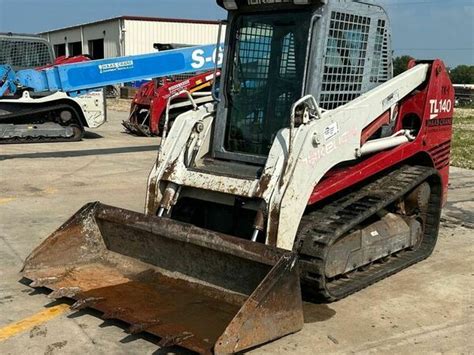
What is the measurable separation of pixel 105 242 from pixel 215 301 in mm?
1221

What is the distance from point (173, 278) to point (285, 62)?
1.87m

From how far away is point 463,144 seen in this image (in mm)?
14414

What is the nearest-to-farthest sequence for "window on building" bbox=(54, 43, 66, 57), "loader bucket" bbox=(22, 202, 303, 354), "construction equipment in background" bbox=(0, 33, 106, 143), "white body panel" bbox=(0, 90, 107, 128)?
1. "loader bucket" bbox=(22, 202, 303, 354)
2. "construction equipment in background" bbox=(0, 33, 106, 143)
3. "white body panel" bbox=(0, 90, 107, 128)
4. "window on building" bbox=(54, 43, 66, 57)

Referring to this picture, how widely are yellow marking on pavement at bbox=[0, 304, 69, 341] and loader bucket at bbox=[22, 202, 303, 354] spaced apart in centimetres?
14

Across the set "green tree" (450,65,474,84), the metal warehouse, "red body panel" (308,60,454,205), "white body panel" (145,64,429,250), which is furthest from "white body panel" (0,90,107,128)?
"green tree" (450,65,474,84)

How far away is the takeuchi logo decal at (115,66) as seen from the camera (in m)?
11.4

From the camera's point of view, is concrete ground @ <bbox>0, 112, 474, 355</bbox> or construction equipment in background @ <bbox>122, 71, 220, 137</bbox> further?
construction equipment in background @ <bbox>122, 71, 220, 137</bbox>

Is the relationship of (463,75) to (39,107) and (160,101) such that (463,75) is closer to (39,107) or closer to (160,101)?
(160,101)

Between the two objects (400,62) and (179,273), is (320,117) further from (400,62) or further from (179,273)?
(400,62)

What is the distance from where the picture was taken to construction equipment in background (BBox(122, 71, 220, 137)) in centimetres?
1425

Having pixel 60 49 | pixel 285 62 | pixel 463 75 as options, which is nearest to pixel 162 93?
pixel 285 62

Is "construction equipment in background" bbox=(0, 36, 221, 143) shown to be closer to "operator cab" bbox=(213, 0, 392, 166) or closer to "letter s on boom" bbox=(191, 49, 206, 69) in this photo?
"letter s on boom" bbox=(191, 49, 206, 69)

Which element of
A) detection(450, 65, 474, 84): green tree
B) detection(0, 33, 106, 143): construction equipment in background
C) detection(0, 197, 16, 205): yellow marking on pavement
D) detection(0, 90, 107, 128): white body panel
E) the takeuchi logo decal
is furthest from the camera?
detection(450, 65, 474, 84): green tree

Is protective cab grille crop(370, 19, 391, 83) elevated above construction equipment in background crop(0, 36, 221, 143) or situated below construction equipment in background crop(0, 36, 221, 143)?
above
